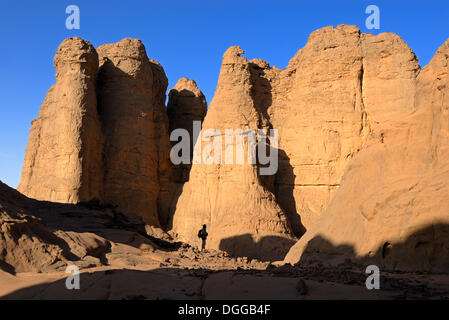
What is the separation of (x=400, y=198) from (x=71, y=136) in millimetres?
17183

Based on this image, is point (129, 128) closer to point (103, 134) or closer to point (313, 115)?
point (103, 134)

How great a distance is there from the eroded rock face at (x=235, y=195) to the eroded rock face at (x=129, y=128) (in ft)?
7.59

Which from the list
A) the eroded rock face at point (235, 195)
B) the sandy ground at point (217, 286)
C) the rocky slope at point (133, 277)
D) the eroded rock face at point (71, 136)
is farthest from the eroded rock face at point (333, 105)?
the sandy ground at point (217, 286)

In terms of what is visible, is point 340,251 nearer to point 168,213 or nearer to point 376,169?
point 376,169

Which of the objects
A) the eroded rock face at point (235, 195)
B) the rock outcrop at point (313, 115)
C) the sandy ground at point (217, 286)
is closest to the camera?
the sandy ground at point (217, 286)

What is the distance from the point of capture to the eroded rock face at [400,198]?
730cm

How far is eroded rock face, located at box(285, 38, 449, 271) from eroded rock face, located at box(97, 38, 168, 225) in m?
14.7

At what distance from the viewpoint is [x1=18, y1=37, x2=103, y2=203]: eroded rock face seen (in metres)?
20.8

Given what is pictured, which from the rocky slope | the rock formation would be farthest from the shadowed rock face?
the rocky slope

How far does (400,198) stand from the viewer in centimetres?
813

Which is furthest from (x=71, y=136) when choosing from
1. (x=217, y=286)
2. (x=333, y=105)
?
(x=217, y=286)

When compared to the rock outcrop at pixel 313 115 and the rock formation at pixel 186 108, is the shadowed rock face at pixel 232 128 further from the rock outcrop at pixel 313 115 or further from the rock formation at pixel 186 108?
the rock formation at pixel 186 108

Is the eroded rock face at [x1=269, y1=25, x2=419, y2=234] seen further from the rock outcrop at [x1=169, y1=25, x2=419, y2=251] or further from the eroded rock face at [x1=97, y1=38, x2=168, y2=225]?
the eroded rock face at [x1=97, y1=38, x2=168, y2=225]

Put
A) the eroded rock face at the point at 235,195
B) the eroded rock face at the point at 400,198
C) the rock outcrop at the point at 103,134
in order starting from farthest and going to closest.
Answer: the rock outcrop at the point at 103,134 < the eroded rock face at the point at 235,195 < the eroded rock face at the point at 400,198
